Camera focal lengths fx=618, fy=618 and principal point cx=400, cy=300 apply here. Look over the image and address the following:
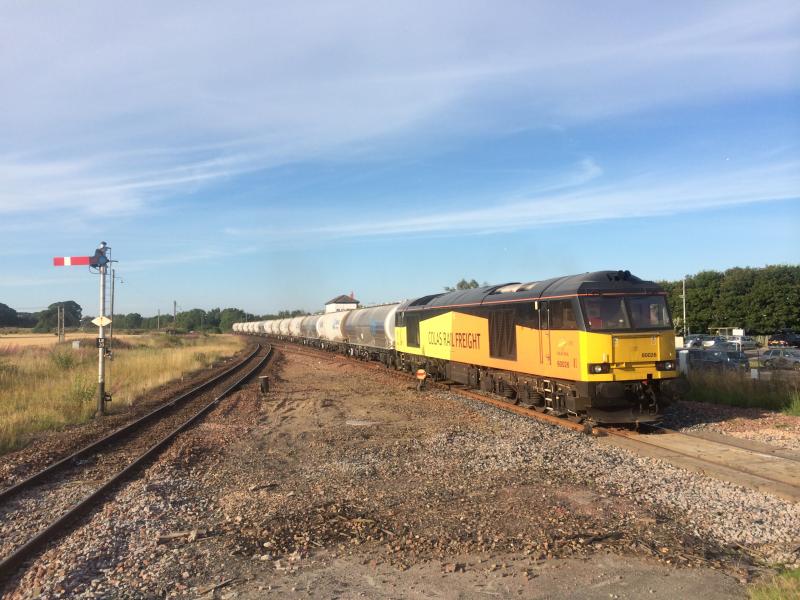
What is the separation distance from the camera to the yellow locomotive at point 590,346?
38.7ft

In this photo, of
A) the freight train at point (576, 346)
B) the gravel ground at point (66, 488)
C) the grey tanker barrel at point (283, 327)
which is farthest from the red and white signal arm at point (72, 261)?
the grey tanker barrel at point (283, 327)

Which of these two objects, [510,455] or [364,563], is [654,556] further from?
[510,455]

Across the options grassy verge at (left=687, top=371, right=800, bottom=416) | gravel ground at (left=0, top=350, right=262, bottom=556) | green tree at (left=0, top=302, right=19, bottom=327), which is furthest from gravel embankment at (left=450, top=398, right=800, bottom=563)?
green tree at (left=0, top=302, right=19, bottom=327)

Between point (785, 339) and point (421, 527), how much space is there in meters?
58.5

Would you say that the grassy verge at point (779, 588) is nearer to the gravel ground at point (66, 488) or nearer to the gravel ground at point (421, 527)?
the gravel ground at point (421, 527)

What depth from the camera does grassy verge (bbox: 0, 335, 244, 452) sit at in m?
14.7

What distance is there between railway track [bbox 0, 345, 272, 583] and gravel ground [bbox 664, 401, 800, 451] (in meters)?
10.4

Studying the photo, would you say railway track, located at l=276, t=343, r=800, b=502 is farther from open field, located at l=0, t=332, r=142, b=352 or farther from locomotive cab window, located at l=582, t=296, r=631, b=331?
open field, located at l=0, t=332, r=142, b=352

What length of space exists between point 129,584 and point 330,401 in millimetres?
12800

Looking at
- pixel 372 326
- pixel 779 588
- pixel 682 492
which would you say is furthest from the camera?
pixel 372 326

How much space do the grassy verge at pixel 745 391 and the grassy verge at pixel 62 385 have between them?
52.7 feet

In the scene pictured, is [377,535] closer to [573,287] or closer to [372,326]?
[573,287]

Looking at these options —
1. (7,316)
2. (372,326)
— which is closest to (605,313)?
(372,326)

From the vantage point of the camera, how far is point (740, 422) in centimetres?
1258
